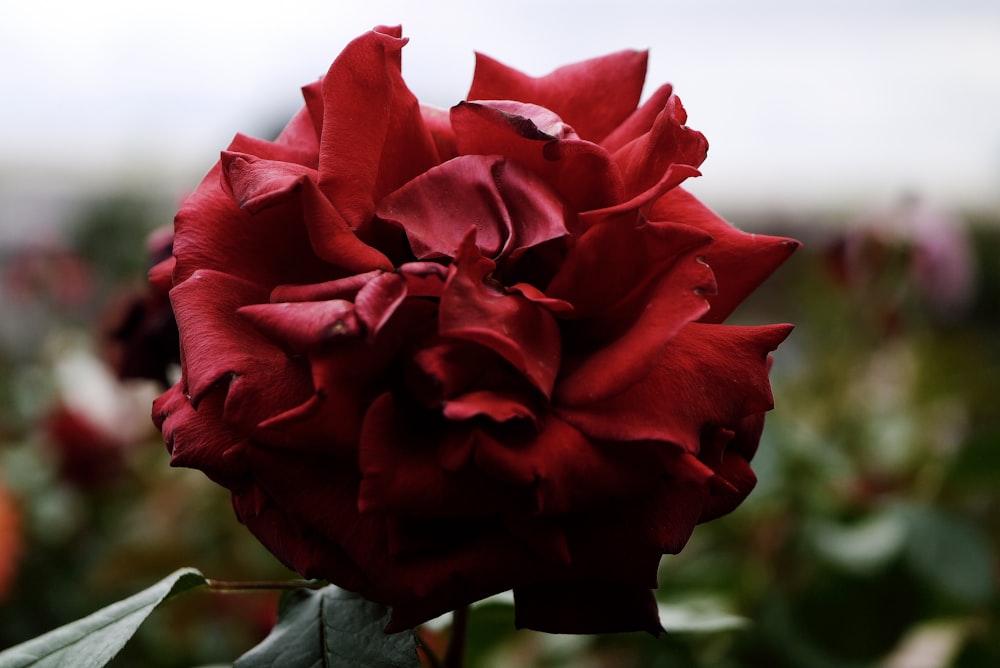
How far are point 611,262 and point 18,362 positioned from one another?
1.93m

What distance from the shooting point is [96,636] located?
0.37 metres

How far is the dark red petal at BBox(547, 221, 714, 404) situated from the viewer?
0.28m

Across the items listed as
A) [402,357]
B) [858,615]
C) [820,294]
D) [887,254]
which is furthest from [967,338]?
[402,357]

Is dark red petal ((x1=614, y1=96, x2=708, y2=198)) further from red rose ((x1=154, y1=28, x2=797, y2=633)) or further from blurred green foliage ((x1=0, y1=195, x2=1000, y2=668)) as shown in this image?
blurred green foliage ((x1=0, y1=195, x2=1000, y2=668))

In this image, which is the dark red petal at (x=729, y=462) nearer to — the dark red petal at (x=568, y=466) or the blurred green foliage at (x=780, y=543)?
the dark red petal at (x=568, y=466)

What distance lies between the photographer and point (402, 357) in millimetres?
292

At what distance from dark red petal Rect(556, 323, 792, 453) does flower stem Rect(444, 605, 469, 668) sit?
0.41 feet

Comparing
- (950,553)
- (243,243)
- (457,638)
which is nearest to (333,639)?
(457,638)

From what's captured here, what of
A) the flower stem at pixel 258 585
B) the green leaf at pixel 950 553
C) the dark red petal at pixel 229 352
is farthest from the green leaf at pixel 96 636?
the green leaf at pixel 950 553

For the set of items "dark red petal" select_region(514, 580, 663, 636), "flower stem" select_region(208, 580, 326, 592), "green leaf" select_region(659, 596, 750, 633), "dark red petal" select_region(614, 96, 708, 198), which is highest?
"dark red petal" select_region(614, 96, 708, 198)

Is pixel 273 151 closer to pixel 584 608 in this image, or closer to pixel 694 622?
pixel 584 608

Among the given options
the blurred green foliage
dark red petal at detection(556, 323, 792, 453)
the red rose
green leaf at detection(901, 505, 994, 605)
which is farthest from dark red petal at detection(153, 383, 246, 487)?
green leaf at detection(901, 505, 994, 605)

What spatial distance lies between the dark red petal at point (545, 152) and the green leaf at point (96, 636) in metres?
0.21

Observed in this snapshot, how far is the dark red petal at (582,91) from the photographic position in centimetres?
36
